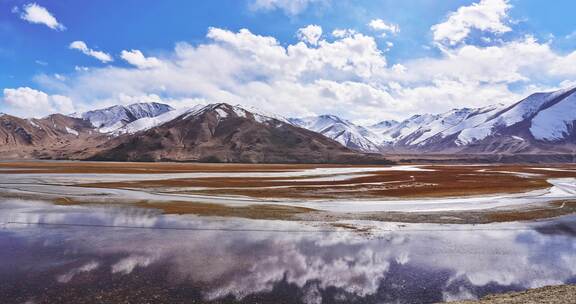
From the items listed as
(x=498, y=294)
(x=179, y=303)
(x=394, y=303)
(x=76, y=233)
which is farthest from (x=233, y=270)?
(x=76, y=233)

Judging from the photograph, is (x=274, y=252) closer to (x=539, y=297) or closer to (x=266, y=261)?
(x=266, y=261)

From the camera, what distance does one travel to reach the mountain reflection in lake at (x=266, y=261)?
46.3ft

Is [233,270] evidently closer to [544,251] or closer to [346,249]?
[346,249]

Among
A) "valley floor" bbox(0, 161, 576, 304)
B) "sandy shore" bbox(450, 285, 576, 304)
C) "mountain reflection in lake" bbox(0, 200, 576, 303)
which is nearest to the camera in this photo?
"sandy shore" bbox(450, 285, 576, 304)

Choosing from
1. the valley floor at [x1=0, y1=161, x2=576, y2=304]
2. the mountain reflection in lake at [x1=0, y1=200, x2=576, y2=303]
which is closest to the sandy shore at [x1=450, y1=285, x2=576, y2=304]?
the valley floor at [x1=0, y1=161, x2=576, y2=304]

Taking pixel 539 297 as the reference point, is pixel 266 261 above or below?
below

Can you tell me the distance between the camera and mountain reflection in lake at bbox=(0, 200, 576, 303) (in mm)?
14117

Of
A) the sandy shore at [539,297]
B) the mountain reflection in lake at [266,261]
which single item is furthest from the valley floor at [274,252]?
the sandy shore at [539,297]

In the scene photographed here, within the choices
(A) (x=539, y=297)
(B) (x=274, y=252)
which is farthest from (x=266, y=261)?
(A) (x=539, y=297)

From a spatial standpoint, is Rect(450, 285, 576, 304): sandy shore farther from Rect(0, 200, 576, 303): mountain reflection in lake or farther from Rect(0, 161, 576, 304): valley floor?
Rect(0, 200, 576, 303): mountain reflection in lake

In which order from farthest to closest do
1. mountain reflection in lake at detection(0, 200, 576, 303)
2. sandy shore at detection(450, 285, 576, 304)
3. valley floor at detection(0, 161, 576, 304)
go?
valley floor at detection(0, 161, 576, 304) < mountain reflection in lake at detection(0, 200, 576, 303) < sandy shore at detection(450, 285, 576, 304)

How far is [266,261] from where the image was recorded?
1830 centimetres

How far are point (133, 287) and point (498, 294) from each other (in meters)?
12.7

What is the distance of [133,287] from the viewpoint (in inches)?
560
